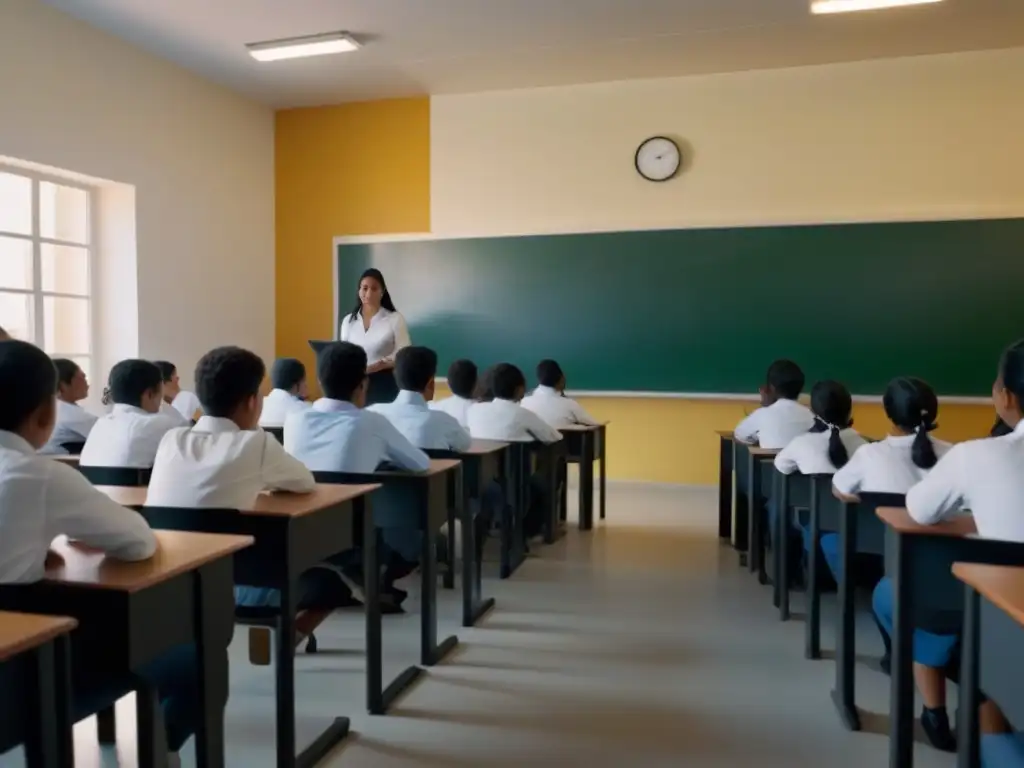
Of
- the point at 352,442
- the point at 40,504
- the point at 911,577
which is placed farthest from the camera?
the point at 352,442

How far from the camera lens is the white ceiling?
17.3ft

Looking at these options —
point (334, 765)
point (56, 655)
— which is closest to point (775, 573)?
point (334, 765)

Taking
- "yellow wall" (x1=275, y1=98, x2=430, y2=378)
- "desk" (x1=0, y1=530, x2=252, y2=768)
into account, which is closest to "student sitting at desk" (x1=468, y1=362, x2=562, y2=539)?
"desk" (x1=0, y1=530, x2=252, y2=768)

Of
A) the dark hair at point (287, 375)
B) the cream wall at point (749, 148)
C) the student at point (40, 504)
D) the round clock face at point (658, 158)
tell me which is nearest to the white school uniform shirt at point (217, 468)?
the student at point (40, 504)

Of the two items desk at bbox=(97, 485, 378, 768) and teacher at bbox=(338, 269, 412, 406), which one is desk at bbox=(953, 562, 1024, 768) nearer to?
desk at bbox=(97, 485, 378, 768)

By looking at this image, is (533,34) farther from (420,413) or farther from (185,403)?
(185,403)

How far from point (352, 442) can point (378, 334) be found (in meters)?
2.28

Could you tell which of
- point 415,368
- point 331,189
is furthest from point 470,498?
point 331,189

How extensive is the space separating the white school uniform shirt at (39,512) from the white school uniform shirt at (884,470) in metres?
2.05

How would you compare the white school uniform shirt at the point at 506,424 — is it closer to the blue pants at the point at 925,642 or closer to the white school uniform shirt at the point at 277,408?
the white school uniform shirt at the point at 277,408

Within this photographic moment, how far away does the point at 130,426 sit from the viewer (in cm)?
303

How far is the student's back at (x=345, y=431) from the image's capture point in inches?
109

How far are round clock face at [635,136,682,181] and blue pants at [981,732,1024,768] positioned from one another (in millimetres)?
5669

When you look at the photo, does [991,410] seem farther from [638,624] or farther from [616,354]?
[638,624]
